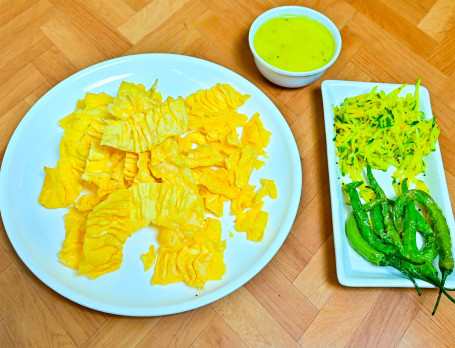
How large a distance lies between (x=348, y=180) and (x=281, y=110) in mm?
475

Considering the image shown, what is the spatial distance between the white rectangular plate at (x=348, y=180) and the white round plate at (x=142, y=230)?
18 centimetres

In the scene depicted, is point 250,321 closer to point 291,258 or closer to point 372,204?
point 291,258

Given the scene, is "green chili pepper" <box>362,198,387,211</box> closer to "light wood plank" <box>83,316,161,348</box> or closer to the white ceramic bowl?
the white ceramic bowl

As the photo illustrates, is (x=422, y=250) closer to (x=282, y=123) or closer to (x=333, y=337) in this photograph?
(x=333, y=337)

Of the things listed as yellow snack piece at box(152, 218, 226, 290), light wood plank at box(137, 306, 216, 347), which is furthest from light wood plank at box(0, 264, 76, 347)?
yellow snack piece at box(152, 218, 226, 290)

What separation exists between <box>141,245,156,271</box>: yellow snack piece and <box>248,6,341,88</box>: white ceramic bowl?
37.6 inches

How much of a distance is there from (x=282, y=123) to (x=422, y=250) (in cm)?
76

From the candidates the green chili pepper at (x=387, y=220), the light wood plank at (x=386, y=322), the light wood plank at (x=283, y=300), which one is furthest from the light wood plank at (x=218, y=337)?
the green chili pepper at (x=387, y=220)

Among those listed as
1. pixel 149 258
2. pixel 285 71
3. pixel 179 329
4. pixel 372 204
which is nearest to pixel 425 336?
pixel 372 204

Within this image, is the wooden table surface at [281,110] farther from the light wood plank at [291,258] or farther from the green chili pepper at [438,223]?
the green chili pepper at [438,223]

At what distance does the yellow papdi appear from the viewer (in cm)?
132

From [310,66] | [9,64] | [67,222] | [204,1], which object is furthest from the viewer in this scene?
[204,1]

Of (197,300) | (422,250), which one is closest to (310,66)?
(422,250)

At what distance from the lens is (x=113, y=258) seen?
4.35 ft
